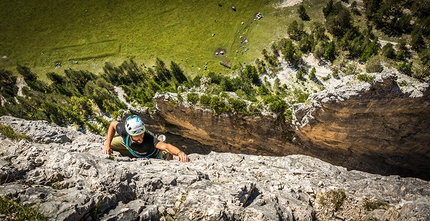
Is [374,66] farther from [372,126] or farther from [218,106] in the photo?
[218,106]

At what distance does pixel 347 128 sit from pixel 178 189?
2137 centimetres

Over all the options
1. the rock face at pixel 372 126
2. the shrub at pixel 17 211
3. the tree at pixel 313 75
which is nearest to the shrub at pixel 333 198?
the rock face at pixel 372 126

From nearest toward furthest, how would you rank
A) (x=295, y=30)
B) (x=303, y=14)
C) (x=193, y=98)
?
(x=193, y=98), (x=295, y=30), (x=303, y=14)

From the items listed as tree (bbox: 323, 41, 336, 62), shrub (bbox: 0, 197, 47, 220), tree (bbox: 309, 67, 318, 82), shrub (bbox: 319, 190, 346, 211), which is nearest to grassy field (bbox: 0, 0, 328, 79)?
tree (bbox: 323, 41, 336, 62)

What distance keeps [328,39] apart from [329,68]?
50.5 ft

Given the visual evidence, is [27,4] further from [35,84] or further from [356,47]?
[356,47]

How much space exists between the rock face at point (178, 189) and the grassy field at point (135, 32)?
65445 mm

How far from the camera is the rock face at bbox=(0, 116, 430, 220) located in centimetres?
901

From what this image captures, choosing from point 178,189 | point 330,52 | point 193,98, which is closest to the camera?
point 178,189

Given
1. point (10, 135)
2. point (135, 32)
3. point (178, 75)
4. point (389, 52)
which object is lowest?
point (389, 52)

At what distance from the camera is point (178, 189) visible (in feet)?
36.8

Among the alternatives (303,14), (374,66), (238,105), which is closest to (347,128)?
(238,105)

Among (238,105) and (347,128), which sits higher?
(238,105)

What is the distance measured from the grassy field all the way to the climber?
217 ft
